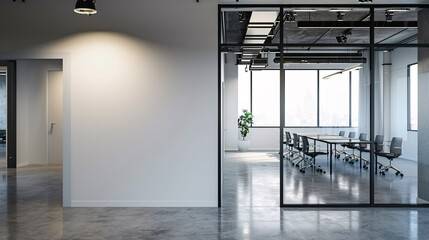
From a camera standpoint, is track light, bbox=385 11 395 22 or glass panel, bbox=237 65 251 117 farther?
glass panel, bbox=237 65 251 117

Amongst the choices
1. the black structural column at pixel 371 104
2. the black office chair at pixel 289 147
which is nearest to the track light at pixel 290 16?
the black structural column at pixel 371 104

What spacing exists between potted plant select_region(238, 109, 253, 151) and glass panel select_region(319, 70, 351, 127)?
7.61 metres

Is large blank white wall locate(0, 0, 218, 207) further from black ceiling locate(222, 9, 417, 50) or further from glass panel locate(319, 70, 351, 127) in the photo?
glass panel locate(319, 70, 351, 127)

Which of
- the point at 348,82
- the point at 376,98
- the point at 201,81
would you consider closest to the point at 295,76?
the point at 348,82

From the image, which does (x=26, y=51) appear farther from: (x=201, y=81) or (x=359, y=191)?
(x=359, y=191)

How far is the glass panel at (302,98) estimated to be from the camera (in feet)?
23.5

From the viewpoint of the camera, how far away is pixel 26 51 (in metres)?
5.38

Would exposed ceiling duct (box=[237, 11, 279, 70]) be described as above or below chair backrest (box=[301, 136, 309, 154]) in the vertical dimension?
above

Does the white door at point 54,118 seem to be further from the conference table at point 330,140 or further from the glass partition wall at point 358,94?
the conference table at point 330,140

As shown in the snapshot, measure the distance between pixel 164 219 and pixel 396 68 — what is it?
401 centimetres

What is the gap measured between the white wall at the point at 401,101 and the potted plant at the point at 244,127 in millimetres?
8558

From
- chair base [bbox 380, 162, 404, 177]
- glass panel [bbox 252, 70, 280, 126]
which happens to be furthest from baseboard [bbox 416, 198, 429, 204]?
glass panel [bbox 252, 70, 280, 126]

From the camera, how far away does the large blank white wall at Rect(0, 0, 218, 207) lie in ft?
17.5

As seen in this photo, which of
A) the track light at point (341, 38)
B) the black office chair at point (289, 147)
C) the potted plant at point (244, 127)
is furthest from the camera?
the potted plant at point (244, 127)
